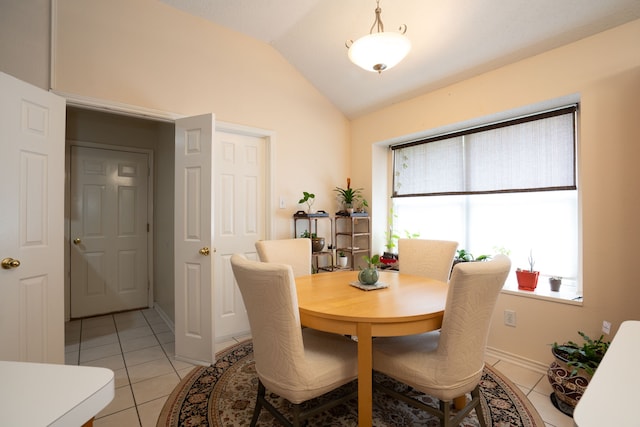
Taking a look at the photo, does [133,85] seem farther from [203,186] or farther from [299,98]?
[299,98]

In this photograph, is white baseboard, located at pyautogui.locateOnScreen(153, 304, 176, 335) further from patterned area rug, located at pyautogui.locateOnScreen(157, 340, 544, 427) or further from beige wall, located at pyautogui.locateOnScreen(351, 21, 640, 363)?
beige wall, located at pyautogui.locateOnScreen(351, 21, 640, 363)

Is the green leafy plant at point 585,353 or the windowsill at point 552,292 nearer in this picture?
the green leafy plant at point 585,353

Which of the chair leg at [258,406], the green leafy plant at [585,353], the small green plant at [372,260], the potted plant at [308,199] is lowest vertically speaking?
the chair leg at [258,406]

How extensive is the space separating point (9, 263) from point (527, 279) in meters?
3.60

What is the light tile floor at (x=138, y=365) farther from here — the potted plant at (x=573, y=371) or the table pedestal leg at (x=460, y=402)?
the table pedestal leg at (x=460, y=402)

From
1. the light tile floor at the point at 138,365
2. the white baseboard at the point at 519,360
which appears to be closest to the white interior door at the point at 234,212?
the light tile floor at the point at 138,365

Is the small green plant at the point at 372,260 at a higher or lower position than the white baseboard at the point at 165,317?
higher

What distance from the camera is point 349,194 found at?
3592 millimetres

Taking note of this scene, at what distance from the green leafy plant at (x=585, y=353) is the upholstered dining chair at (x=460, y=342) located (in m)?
0.80

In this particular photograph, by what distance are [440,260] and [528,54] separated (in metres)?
1.76

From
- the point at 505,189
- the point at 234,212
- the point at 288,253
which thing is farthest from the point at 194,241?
the point at 505,189

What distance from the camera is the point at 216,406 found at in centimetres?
182

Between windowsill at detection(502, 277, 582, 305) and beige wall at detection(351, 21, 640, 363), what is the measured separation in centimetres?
4

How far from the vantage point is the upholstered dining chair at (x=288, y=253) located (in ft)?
7.57
